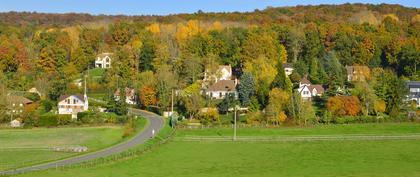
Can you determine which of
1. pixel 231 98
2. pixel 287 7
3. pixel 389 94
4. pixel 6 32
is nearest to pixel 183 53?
pixel 231 98

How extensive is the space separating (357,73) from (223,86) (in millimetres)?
14212

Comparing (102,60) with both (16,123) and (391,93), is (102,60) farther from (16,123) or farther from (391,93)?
(391,93)

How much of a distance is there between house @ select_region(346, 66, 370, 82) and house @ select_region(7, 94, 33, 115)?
3201cm

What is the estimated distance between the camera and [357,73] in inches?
2443

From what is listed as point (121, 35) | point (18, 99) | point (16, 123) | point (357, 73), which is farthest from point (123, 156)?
point (121, 35)

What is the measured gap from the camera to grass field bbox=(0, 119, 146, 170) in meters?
32.9

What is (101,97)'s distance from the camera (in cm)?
6241

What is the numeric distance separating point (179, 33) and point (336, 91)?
28.0 meters

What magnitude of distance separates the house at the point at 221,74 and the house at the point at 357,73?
1327 cm

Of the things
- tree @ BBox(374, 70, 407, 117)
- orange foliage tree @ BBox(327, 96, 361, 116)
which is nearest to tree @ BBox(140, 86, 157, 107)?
orange foliage tree @ BBox(327, 96, 361, 116)

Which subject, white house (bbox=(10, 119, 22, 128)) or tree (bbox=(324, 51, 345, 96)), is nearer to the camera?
white house (bbox=(10, 119, 22, 128))

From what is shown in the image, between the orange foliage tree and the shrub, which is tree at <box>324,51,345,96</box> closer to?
the orange foliage tree

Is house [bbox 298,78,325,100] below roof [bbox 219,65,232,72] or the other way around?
below

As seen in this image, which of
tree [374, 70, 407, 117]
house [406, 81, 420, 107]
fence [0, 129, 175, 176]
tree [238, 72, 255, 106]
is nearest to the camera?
fence [0, 129, 175, 176]
